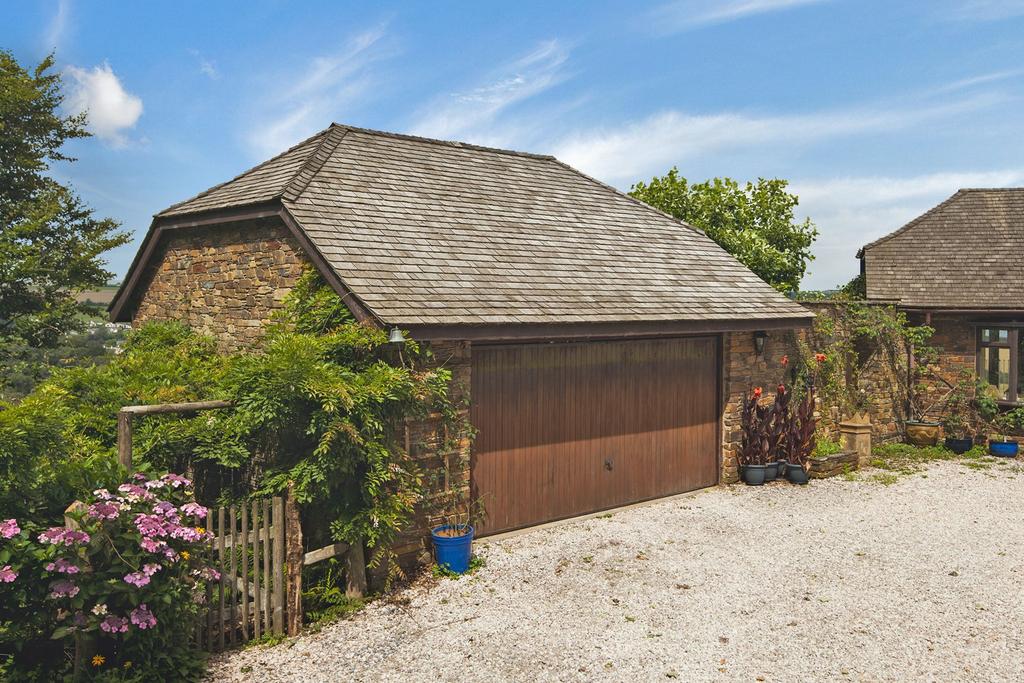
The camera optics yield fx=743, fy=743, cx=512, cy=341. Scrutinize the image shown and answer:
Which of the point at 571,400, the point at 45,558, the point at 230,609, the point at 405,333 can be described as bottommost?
the point at 230,609

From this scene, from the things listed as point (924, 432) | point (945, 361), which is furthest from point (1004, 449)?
point (945, 361)

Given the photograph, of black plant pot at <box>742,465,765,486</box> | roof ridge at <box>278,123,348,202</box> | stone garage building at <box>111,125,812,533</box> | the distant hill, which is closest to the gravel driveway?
stone garage building at <box>111,125,812,533</box>

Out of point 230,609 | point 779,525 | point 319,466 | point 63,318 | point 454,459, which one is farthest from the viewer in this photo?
point 63,318

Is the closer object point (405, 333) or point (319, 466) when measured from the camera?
point (319, 466)

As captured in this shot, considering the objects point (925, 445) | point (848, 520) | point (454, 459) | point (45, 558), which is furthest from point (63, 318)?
point (925, 445)

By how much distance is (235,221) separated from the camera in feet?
34.7

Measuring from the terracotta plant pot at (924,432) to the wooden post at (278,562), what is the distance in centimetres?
1427

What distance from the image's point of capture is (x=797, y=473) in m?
12.4

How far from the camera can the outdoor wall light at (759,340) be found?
41.1 ft

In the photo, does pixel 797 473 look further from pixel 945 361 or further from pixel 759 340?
pixel 945 361

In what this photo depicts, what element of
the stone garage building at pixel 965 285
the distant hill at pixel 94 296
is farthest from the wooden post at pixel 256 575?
the distant hill at pixel 94 296

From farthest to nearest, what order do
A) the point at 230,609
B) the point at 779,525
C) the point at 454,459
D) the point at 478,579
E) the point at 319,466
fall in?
the point at 779,525, the point at 454,459, the point at 478,579, the point at 319,466, the point at 230,609

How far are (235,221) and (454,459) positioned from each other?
4829 mm

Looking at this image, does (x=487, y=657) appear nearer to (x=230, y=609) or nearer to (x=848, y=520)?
(x=230, y=609)
